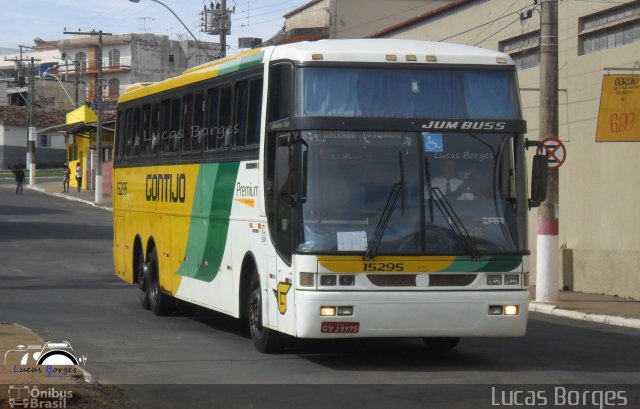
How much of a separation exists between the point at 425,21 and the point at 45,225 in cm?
1755

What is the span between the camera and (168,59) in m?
118

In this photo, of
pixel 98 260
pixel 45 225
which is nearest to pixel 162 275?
pixel 98 260

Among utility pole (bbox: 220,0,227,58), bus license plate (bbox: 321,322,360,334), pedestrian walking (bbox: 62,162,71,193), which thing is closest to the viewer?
bus license plate (bbox: 321,322,360,334)

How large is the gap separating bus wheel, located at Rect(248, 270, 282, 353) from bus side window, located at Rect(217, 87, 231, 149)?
1945mm

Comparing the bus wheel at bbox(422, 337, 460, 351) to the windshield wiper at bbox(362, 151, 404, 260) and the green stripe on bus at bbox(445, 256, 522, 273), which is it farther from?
the windshield wiper at bbox(362, 151, 404, 260)

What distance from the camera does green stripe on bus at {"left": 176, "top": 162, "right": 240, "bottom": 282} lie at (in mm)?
14672

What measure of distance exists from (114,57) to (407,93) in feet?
357

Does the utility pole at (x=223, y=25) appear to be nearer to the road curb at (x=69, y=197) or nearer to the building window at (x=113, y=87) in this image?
the road curb at (x=69, y=197)

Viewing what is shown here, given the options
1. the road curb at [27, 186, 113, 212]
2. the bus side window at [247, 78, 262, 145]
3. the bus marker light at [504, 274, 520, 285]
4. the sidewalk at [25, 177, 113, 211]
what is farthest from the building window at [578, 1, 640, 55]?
the sidewalk at [25, 177, 113, 211]

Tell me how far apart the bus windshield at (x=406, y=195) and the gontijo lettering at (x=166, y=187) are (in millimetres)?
4920

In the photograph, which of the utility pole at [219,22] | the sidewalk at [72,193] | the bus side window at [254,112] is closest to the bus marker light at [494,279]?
the bus side window at [254,112]

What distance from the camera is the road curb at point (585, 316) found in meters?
18.1

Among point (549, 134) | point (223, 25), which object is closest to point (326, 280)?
point (549, 134)

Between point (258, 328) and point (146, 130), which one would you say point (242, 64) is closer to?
point (258, 328)
